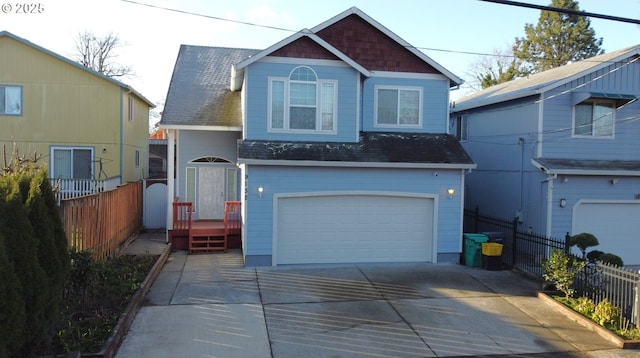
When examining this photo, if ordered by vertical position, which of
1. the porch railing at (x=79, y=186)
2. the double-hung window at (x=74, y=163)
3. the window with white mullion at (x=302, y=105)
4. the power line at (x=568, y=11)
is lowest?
the porch railing at (x=79, y=186)

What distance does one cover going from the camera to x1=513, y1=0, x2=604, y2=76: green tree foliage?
37.7 m

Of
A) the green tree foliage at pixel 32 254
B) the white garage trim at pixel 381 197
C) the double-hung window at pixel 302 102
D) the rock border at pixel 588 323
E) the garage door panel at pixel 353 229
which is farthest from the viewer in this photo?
the double-hung window at pixel 302 102

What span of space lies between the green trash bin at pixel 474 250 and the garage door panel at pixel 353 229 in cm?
100

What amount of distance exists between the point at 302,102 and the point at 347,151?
5.86 ft

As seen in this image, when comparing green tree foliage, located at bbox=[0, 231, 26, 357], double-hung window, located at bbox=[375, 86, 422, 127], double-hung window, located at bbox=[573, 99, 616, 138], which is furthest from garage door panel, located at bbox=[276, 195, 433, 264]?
green tree foliage, located at bbox=[0, 231, 26, 357]

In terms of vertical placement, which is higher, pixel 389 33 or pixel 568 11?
pixel 389 33

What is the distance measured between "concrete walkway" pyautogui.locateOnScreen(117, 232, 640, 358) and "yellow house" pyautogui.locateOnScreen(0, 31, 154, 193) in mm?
8663

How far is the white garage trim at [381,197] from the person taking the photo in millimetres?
12672

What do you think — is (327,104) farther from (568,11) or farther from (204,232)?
(568,11)

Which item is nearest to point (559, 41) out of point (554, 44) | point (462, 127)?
point (554, 44)

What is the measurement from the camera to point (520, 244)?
14.9 metres

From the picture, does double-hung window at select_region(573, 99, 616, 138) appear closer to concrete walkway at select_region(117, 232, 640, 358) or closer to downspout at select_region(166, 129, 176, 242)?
concrete walkway at select_region(117, 232, 640, 358)

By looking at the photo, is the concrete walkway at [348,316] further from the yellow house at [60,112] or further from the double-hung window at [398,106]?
the yellow house at [60,112]

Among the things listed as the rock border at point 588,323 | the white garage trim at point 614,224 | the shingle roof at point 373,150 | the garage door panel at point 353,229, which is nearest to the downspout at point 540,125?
the white garage trim at point 614,224
